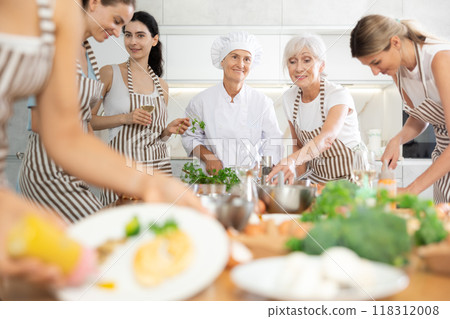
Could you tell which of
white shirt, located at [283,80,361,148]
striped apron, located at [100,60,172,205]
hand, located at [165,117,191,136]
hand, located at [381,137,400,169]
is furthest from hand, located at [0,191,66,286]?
hand, located at [381,137,400,169]

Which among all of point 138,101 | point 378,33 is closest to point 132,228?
point 138,101

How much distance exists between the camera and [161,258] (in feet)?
0.63

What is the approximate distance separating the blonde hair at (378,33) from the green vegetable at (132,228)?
489mm

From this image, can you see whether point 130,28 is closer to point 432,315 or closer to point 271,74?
point 271,74

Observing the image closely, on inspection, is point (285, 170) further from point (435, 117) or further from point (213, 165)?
point (435, 117)

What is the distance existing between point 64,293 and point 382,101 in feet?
2.71

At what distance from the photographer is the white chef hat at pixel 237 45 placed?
60cm

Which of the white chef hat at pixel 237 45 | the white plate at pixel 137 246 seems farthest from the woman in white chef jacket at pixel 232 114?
the white plate at pixel 137 246

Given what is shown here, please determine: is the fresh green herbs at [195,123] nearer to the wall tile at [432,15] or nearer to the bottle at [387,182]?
the bottle at [387,182]

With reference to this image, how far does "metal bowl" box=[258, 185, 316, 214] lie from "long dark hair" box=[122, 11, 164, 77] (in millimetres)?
211

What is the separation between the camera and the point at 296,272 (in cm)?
19

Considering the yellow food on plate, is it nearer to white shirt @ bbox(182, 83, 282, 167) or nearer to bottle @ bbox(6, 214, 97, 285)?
bottle @ bbox(6, 214, 97, 285)

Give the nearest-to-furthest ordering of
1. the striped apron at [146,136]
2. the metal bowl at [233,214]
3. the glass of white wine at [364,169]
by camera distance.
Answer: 1. the metal bowl at [233,214]
2. the striped apron at [146,136]
3. the glass of white wine at [364,169]

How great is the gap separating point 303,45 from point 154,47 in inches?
10.3
